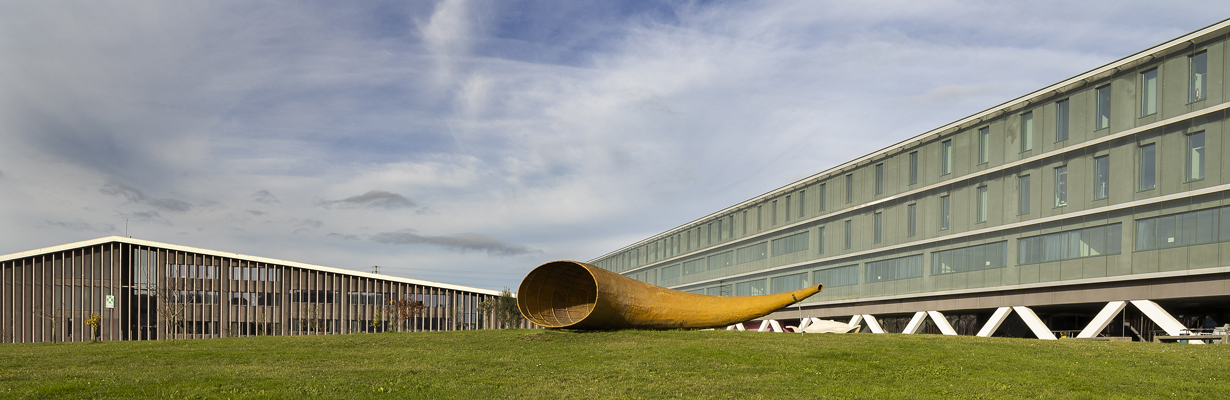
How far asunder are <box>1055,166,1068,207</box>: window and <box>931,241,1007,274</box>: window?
4216 mm

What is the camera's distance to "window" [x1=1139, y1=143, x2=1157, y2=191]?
3844 cm

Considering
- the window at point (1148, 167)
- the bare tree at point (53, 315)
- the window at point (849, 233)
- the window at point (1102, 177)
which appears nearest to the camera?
the window at point (1148, 167)

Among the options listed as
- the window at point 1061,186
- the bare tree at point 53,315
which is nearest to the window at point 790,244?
the window at point 1061,186

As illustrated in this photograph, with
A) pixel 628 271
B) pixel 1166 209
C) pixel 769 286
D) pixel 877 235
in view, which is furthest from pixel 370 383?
pixel 628 271

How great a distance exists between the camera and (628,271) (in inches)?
4363

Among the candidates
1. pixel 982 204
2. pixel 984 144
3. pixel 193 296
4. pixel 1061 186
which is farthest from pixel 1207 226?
pixel 193 296

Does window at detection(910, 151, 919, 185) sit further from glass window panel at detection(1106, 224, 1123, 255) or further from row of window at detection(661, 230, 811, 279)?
glass window panel at detection(1106, 224, 1123, 255)

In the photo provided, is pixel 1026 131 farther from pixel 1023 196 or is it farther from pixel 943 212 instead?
pixel 943 212

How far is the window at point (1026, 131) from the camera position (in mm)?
45531

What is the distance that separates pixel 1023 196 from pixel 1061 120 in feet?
15.2

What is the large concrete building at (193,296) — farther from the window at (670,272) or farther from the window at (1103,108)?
the window at (1103,108)

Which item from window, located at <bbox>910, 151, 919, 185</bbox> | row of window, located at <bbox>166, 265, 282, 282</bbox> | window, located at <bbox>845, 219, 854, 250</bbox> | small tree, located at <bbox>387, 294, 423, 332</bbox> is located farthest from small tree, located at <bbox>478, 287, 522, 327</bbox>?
window, located at <bbox>910, 151, 919, 185</bbox>

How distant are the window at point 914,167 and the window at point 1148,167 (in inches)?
625

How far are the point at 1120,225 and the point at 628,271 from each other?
74759 mm
